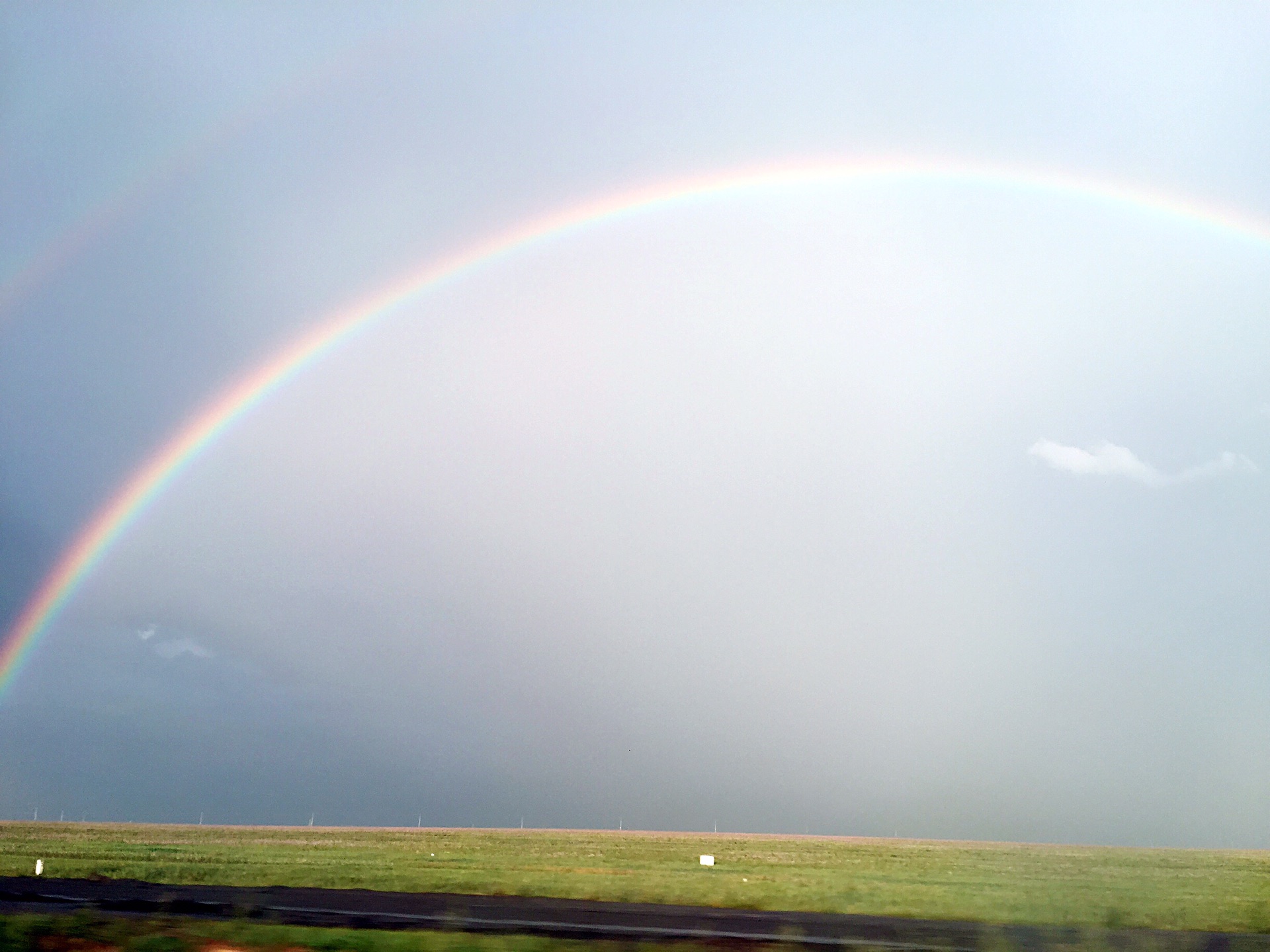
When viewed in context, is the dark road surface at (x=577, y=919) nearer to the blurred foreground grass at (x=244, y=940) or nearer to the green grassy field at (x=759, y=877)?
the blurred foreground grass at (x=244, y=940)

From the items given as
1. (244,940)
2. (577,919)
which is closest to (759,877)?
(577,919)

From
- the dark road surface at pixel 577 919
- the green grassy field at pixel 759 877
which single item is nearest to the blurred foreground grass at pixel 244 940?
the dark road surface at pixel 577 919

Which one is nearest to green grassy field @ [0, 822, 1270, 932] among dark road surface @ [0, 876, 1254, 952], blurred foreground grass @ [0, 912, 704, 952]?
dark road surface @ [0, 876, 1254, 952]

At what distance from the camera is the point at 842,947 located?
2256 centimetres

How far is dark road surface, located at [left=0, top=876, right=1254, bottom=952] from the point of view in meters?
24.1

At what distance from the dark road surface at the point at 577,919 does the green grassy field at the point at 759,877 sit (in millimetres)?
2693

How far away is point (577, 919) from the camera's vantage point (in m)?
27.6

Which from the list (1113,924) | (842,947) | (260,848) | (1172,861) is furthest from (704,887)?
(1172,861)

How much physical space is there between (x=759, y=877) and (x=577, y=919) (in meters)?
23.6

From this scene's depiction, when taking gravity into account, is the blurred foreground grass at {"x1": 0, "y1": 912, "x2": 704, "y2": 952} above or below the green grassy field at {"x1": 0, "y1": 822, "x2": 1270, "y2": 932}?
above

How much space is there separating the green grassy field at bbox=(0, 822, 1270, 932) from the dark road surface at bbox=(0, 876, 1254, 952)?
2.69 m

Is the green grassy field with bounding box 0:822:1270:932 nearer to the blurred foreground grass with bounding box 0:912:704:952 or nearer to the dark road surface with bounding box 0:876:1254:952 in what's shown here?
the dark road surface with bounding box 0:876:1254:952

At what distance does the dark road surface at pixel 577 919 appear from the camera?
24125 mm

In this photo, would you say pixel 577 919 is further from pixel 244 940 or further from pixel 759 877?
pixel 759 877
